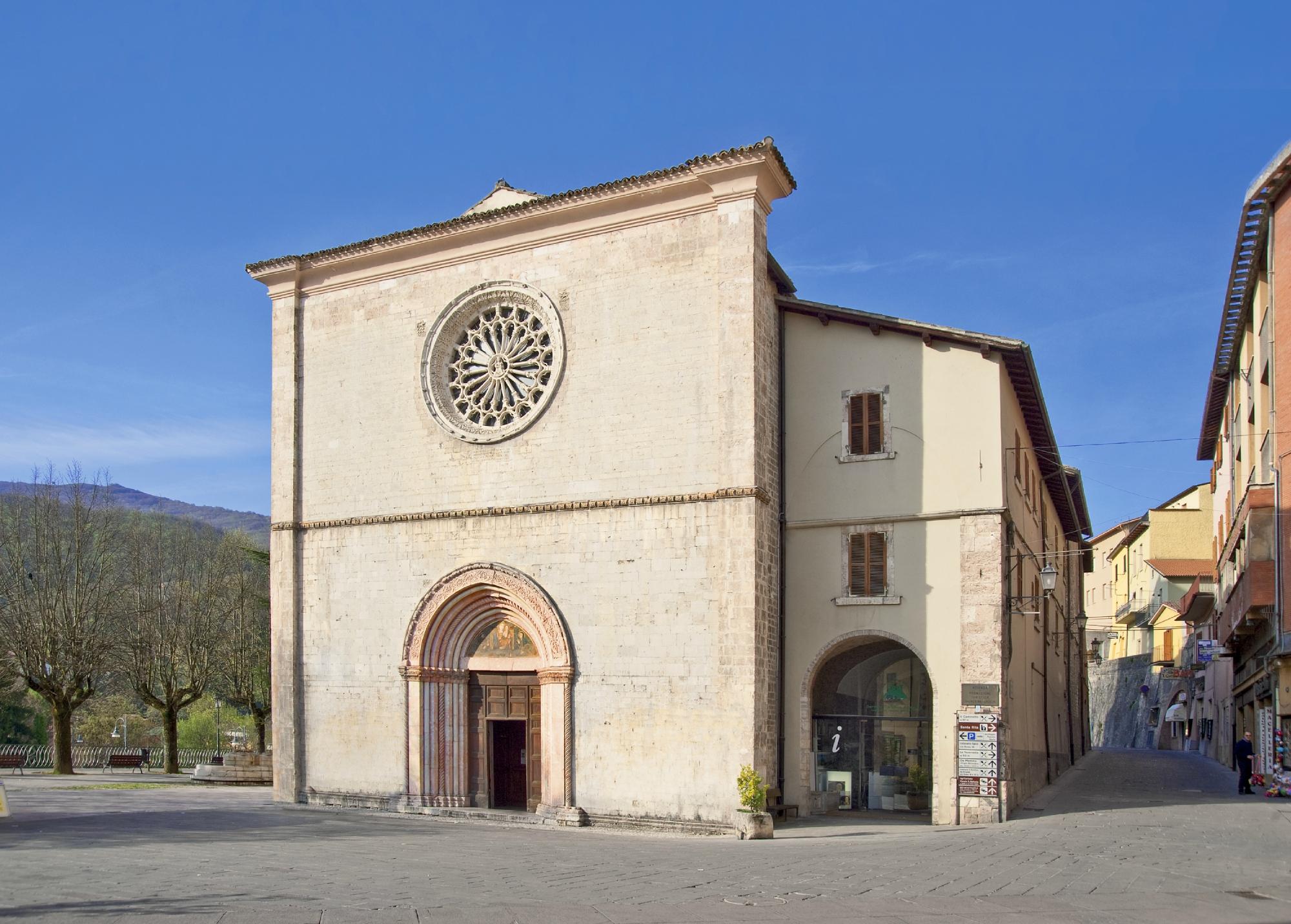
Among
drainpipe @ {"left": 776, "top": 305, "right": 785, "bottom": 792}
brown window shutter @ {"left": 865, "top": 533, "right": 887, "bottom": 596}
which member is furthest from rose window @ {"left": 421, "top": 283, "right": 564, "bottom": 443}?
brown window shutter @ {"left": 865, "top": 533, "right": 887, "bottom": 596}

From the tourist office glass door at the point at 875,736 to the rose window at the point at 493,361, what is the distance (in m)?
7.42

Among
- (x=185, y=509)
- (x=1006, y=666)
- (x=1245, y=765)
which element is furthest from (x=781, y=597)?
(x=185, y=509)

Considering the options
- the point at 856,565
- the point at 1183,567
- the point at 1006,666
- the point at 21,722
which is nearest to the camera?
the point at 1006,666

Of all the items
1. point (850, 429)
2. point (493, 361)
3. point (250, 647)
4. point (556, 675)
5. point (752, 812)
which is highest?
point (493, 361)

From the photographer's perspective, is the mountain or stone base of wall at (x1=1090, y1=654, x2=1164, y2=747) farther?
the mountain

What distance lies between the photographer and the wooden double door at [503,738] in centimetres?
2164

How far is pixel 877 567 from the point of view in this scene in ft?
64.0

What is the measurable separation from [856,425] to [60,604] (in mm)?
27363

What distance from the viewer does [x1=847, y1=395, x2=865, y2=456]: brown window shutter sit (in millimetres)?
19953

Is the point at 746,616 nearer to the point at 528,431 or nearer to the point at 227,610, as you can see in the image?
the point at 528,431

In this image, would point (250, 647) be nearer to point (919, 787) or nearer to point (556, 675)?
point (556, 675)

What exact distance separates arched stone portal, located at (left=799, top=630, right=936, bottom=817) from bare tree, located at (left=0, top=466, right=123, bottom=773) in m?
25.0

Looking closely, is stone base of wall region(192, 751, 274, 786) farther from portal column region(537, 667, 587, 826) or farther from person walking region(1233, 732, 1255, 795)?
person walking region(1233, 732, 1255, 795)

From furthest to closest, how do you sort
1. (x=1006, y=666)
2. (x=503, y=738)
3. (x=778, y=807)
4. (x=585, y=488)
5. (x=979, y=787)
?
(x=503, y=738), (x=585, y=488), (x=778, y=807), (x=1006, y=666), (x=979, y=787)
